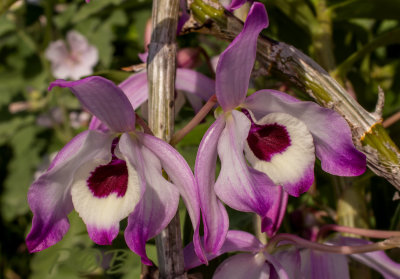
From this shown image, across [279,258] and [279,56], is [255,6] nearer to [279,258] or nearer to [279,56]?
[279,56]

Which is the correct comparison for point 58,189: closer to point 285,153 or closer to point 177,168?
point 177,168

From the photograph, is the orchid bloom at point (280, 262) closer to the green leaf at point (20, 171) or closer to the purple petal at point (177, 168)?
the purple petal at point (177, 168)

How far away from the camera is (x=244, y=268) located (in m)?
0.62

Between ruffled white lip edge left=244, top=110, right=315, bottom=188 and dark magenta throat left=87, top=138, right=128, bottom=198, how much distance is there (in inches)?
5.3

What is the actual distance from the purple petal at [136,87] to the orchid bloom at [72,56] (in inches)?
66.3

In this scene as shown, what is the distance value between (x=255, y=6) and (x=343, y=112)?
178 mm

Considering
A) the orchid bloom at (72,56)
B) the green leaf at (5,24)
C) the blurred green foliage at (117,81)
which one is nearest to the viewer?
the blurred green foliage at (117,81)

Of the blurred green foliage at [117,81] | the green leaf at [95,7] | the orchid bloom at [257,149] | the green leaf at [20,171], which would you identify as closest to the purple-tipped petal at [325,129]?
the orchid bloom at [257,149]

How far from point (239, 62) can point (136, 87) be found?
7.5 inches

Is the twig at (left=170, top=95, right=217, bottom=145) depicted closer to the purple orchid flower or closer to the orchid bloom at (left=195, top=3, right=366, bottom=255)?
Result: the orchid bloom at (left=195, top=3, right=366, bottom=255)

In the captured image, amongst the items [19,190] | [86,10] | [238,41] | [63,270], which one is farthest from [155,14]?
[19,190]

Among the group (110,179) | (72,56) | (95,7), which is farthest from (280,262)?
(72,56)

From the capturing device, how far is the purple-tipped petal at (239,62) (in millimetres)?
454

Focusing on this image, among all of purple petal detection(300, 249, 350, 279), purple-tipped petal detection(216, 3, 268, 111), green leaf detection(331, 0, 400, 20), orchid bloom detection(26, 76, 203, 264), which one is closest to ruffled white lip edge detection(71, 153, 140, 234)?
orchid bloom detection(26, 76, 203, 264)
